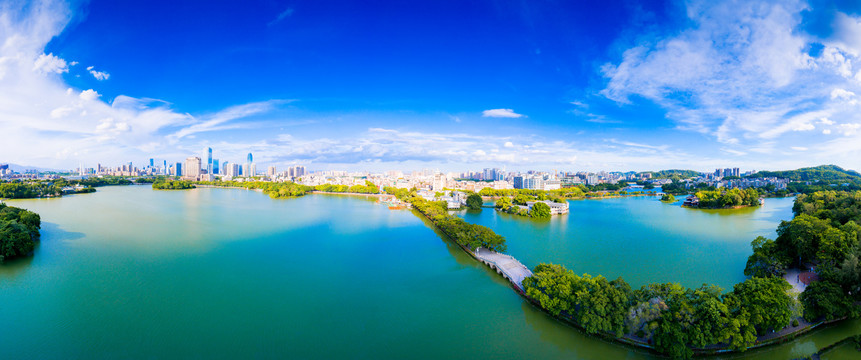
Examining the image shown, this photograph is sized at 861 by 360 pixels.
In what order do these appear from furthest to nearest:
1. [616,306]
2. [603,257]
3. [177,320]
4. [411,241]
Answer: [411,241]
[603,257]
[177,320]
[616,306]

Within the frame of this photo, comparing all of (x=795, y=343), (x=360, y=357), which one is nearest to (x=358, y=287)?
(x=360, y=357)

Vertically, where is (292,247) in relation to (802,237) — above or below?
below

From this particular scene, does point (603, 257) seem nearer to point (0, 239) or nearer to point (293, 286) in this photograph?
point (293, 286)

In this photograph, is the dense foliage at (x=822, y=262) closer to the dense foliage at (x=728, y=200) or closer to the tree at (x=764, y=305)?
the tree at (x=764, y=305)

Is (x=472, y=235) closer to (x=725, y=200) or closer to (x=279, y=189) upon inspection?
(x=725, y=200)

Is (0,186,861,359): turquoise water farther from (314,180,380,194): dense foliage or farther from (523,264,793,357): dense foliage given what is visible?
(314,180,380,194): dense foliage

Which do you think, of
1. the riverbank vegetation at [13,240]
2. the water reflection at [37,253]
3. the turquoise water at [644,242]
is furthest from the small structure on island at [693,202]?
the riverbank vegetation at [13,240]
